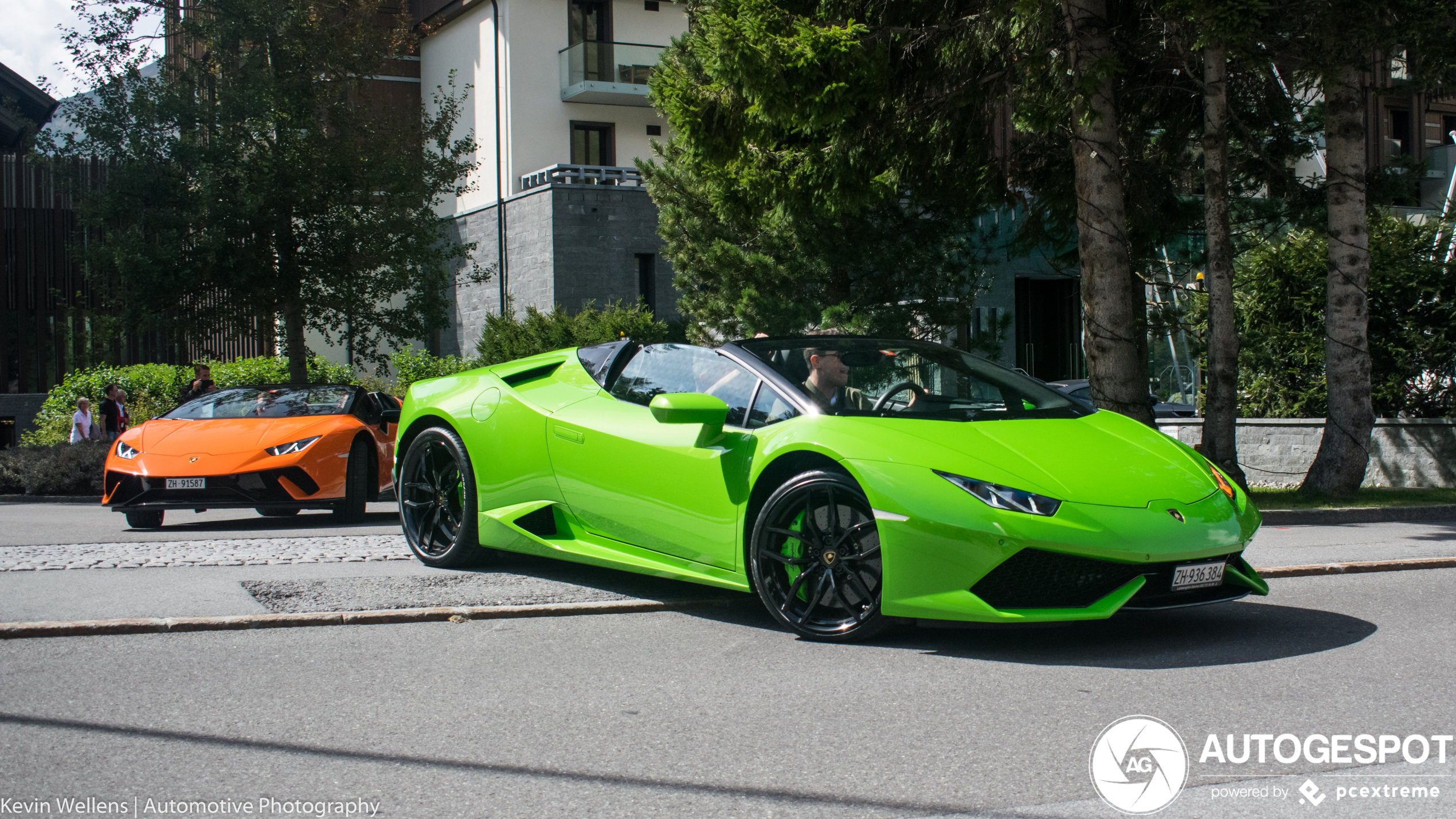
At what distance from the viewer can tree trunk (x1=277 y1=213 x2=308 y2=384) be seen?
18469 millimetres

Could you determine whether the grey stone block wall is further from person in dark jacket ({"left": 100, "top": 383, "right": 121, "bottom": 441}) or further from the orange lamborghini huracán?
the orange lamborghini huracán

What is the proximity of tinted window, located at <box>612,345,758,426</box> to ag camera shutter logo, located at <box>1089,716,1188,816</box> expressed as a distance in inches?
97.7

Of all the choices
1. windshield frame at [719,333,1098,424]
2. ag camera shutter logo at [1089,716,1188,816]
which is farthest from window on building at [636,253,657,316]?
ag camera shutter logo at [1089,716,1188,816]

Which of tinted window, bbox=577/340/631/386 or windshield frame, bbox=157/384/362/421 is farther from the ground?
tinted window, bbox=577/340/631/386

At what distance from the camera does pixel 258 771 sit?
3.79 metres

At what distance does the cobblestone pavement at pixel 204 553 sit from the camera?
811cm

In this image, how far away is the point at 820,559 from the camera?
5527 mm

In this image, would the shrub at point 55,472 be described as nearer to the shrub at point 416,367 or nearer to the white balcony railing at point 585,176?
the shrub at point 416,367

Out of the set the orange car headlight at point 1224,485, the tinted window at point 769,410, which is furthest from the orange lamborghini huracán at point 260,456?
the orange car headlight at point 1224,485

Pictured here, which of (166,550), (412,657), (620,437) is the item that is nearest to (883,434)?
(620,437)

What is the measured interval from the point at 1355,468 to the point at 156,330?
15.7 metres

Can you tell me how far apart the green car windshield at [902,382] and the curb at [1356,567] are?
2.11m

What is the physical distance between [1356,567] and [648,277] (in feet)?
76.4

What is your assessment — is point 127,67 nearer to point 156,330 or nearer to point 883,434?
point 156,330
